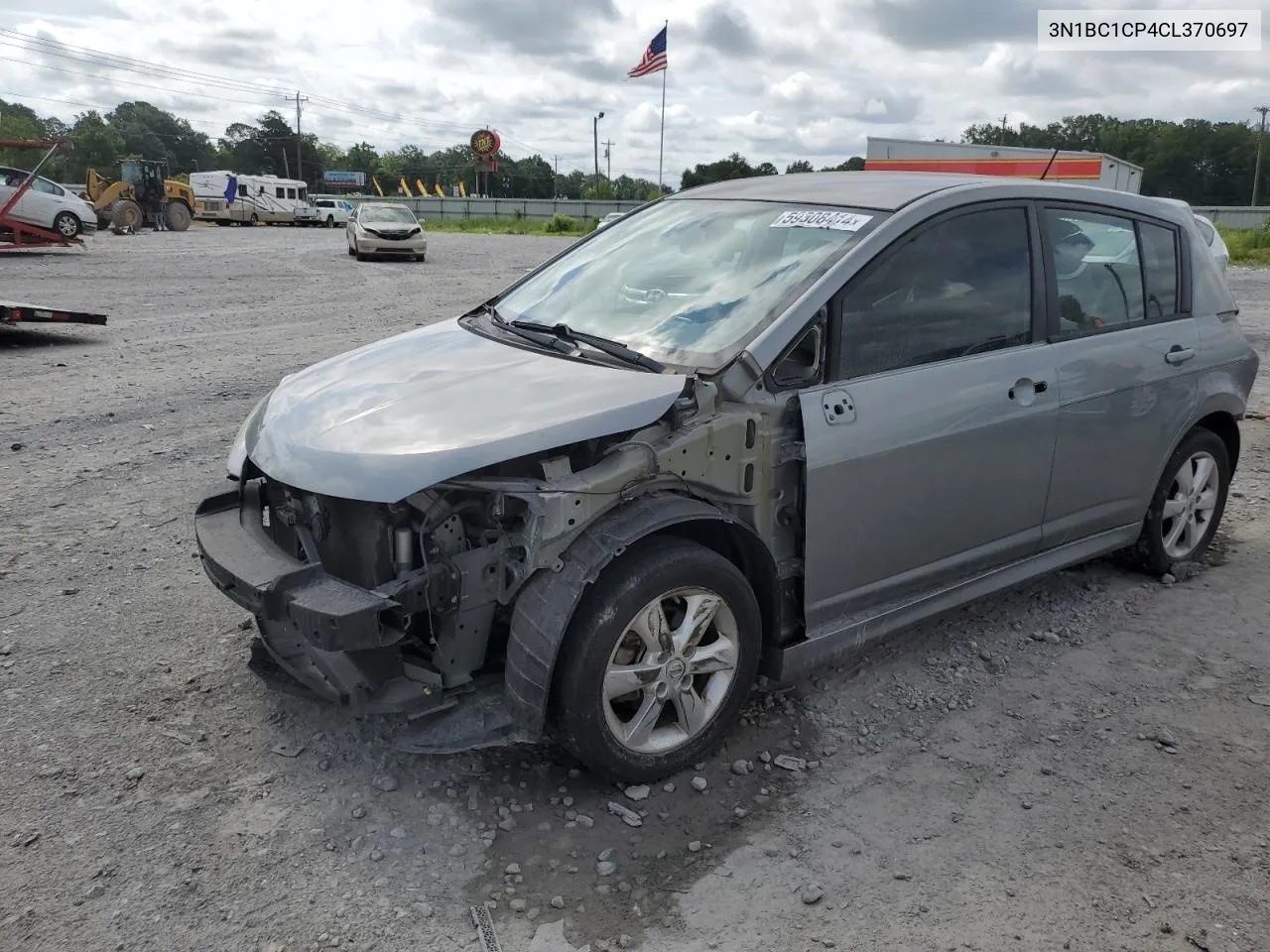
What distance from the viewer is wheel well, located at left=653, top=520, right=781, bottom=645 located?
10.3 feet

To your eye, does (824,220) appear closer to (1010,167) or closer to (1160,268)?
(1160,268)

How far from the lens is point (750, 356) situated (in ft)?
10.4

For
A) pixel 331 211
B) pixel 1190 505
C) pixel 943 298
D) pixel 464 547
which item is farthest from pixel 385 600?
pixel 331 211

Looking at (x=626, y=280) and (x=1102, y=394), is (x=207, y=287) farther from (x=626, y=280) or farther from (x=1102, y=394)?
(x=1102, y=394)

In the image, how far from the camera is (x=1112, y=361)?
4.12 m

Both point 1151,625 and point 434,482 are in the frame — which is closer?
point 434,482

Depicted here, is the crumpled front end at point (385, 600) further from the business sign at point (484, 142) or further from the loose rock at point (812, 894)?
the business sign at point (484, 142)

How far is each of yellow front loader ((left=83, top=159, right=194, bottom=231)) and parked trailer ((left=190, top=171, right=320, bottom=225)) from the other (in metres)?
11.4

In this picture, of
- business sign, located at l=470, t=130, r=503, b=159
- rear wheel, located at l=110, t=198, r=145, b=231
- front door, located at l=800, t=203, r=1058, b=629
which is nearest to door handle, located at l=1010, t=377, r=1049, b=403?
front door, located at l=800, t=203, r=1058, b=629

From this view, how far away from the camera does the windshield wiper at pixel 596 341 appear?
3299mm

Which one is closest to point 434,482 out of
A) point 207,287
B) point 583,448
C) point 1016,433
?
point 583,448

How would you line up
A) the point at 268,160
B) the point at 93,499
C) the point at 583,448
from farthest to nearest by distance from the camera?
the point at 268,160, the point at 93,499, the point at 583,448

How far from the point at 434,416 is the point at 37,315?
901 cm

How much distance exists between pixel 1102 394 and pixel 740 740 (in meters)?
2.12
